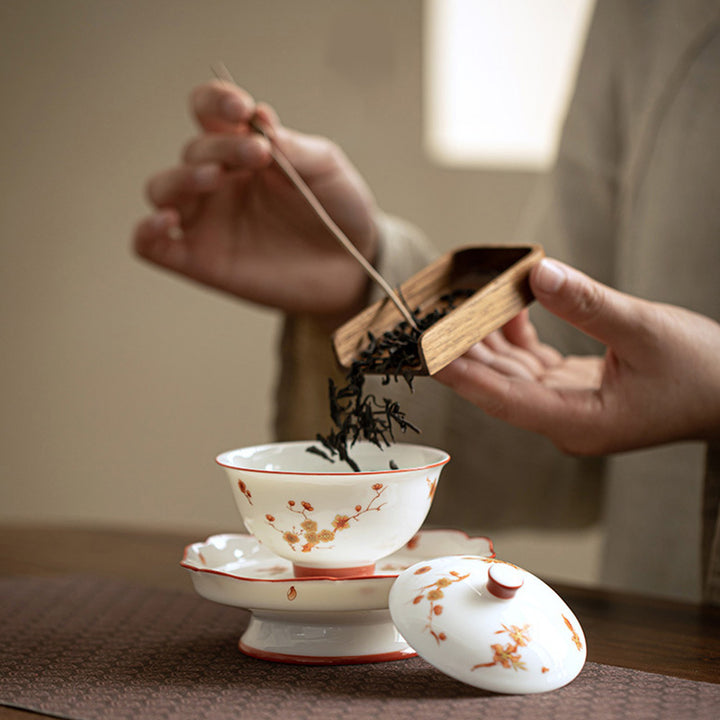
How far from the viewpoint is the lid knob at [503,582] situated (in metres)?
0.55

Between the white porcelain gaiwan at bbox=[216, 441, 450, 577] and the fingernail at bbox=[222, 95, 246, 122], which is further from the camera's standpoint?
Answer: the fingernail at bbox=[222, 95, 246, 122]

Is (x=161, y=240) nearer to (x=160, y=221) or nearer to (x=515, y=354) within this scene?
Answer: (x=160, y=221)

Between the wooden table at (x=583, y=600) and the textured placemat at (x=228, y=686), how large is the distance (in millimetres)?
45

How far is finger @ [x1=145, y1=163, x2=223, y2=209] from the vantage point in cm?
108

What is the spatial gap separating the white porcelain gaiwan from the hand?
0.62ft

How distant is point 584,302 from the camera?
2.48ft

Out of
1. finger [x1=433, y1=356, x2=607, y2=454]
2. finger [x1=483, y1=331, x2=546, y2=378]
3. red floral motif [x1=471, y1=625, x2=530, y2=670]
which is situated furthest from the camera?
finger [x1=483, y1=331, x2=546, y2=378]

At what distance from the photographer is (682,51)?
1.16 meters

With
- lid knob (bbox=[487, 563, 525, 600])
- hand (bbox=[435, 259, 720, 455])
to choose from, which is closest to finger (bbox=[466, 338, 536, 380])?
hand (bbox=[435, 259, 720, 455])

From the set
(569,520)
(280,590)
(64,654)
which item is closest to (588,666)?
(280,590)

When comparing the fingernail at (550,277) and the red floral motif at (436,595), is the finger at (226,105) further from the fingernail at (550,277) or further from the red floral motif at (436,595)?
the red floral motif at (436,595)

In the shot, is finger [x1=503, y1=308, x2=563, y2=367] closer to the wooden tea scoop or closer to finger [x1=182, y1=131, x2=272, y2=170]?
the wooden tea scoop

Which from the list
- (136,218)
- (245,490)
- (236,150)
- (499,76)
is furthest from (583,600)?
(136,218)

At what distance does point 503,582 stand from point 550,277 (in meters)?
0.29
